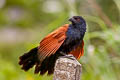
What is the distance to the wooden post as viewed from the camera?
255 cm

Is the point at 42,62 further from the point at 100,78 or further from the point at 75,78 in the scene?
the point at 100,78

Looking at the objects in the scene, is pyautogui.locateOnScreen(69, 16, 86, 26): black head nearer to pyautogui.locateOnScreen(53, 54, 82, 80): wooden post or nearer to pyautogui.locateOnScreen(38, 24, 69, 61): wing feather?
pyautogui.locateOnScreen(38, 24, 69, 61): wing feather

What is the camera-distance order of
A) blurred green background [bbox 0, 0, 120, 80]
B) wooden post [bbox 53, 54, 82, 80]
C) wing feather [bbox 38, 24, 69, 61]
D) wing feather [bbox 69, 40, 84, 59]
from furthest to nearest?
blurred green background [bbox 0, 0, 120, 80]
wing feather [bbox 69, 40, 84, 59]
wing feather [bbox 38, 24, 69, 61]
wooden post [bbox 53, 54, 82, 80]

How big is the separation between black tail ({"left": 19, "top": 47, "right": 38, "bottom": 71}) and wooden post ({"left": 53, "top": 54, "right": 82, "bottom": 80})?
0.52m

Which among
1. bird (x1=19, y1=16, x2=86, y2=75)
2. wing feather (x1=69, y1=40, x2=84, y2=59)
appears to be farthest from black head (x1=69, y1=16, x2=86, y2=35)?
wing feather (x1=69, y1=40, x2=84, y2=59)

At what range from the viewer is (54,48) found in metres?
3.13

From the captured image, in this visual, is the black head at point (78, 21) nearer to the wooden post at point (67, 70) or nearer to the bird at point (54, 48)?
the bird at point (54, 48)

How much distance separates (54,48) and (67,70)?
57 centimetres

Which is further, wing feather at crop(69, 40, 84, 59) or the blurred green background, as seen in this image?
the blurred green background

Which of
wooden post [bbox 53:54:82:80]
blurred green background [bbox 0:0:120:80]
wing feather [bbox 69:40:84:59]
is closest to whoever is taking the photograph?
wooden post [bbox 53:54:82:80]

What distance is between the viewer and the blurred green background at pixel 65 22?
14.0 ft

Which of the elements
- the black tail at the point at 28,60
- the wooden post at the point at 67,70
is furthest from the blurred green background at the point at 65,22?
the wooden post at the point at 67,70

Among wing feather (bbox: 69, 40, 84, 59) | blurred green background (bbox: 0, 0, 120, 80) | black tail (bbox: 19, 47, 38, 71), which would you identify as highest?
black tail (bbox: 19, 47, 38, 71)

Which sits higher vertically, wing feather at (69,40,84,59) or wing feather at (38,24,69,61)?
wing feather at (38,24,69,61)
